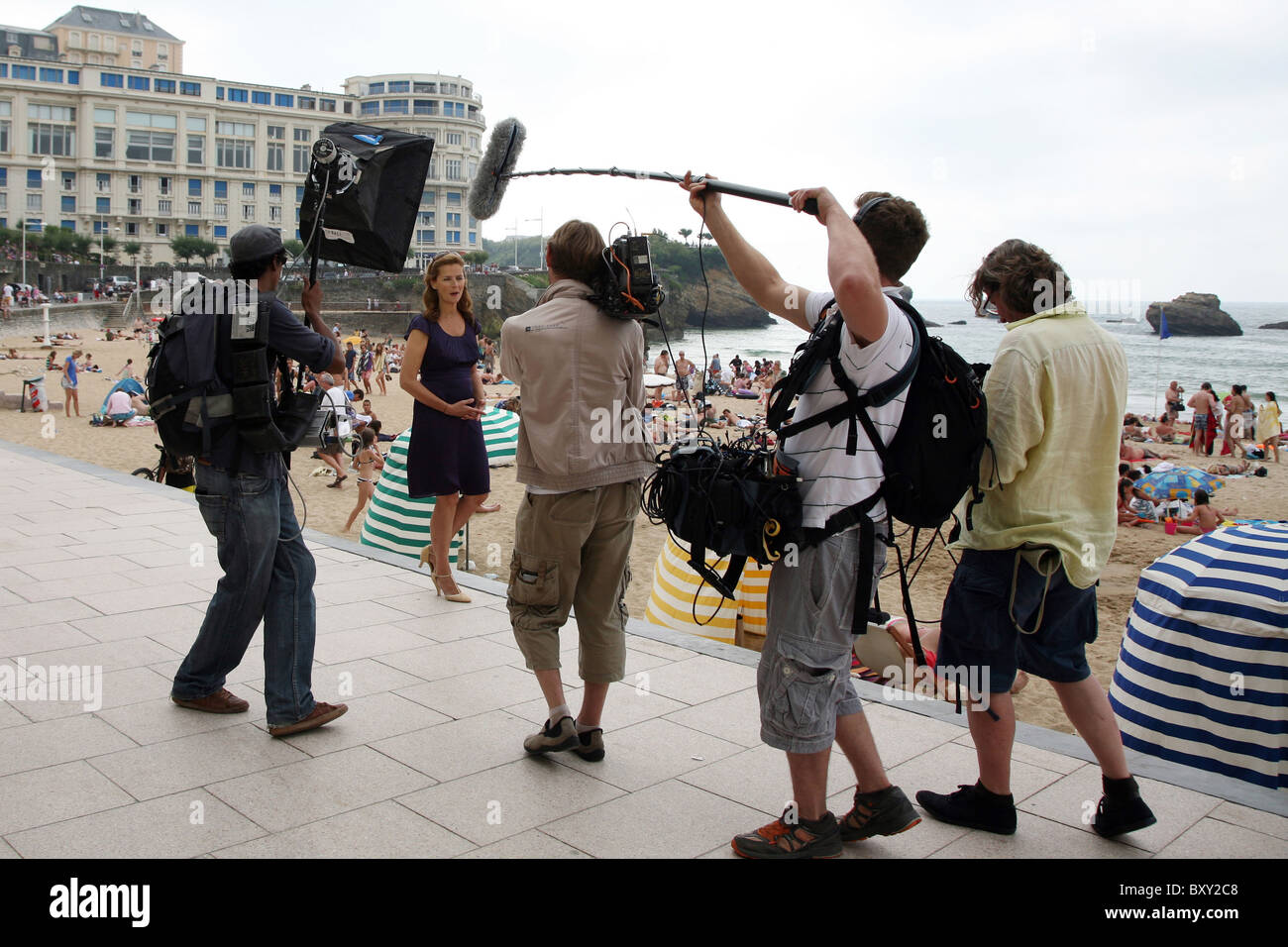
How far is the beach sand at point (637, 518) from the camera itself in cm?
786

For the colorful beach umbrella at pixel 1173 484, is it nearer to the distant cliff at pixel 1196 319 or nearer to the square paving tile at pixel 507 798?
the square paving tile at pixel 507 798

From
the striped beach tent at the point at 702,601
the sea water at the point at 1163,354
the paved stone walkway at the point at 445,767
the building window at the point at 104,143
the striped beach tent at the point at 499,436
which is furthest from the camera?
the building window at the point at 104,143

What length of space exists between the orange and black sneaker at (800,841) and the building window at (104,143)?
4262 inches

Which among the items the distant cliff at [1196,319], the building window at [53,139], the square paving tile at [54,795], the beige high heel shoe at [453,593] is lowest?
the square paving tile at [54,795]

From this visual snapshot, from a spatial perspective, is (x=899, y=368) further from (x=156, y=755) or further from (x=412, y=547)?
(x=412, y=547)

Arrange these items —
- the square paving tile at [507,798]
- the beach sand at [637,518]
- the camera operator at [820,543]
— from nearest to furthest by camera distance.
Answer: the camera operator at [820,543], the square paving tile at [507,798], the beach sand at [637,518]

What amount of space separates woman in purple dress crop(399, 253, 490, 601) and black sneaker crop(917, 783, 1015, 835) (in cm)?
329

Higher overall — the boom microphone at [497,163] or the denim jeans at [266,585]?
the boom microphone at [497,163]

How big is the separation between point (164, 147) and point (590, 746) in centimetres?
10833

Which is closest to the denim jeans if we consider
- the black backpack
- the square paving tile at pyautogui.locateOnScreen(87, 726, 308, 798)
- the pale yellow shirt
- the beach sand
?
the square paving tile at pyautogui.locateOnScreen(87, 726, 308, 798)

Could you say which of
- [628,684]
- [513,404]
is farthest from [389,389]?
[628,684]

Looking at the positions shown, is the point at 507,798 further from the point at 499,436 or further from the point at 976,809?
the point at 499,436

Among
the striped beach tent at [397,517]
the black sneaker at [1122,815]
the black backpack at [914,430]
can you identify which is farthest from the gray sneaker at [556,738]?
the striped beach tent at [397,517]
